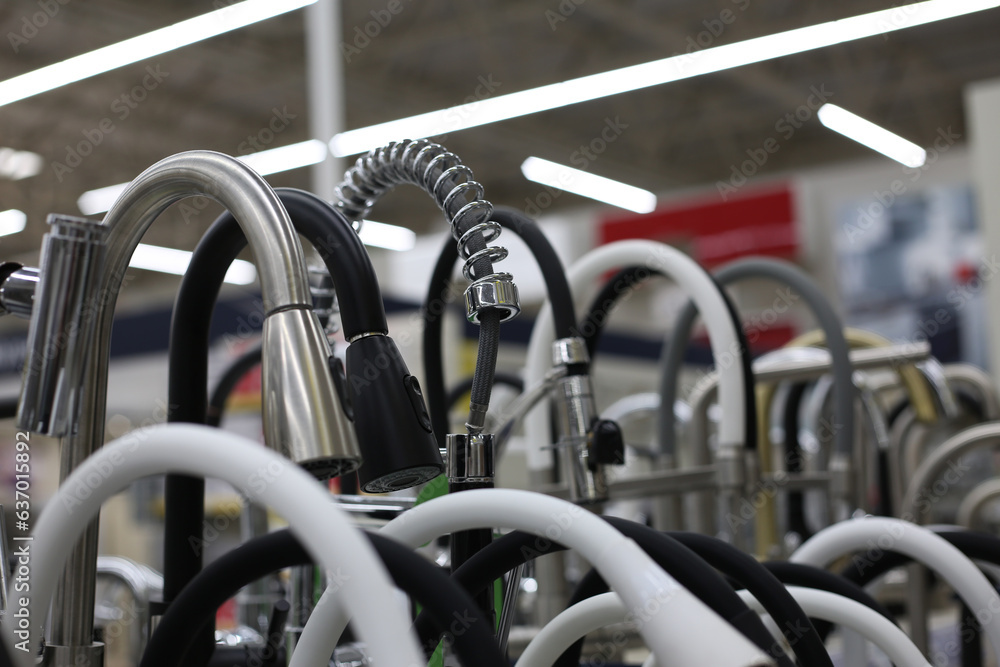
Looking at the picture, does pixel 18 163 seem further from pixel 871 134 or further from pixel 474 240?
pixel 474 240

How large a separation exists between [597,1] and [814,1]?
1.52m

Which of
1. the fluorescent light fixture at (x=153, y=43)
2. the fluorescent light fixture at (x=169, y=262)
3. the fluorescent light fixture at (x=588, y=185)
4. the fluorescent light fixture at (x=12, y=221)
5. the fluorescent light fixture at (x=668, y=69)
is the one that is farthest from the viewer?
the fluorescent light fixture at (x=12, y=221)

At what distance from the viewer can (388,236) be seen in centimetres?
996

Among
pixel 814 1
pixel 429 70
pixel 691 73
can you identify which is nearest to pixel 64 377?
pixel 691 73

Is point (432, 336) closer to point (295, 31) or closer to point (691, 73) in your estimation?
point (691, 73)

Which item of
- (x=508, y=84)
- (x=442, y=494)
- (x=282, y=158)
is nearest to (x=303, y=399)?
(x=442, y=494)

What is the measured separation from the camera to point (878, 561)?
31.8 inches

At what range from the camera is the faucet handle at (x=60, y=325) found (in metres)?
0.51

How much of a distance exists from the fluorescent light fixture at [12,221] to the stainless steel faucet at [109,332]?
10511 mm

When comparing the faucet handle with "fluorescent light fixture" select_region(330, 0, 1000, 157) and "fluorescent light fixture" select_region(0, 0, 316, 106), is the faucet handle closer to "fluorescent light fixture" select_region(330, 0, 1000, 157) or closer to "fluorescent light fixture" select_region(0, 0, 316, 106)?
"fluorescent light fixture" select_region(0, 0, 316, 106)

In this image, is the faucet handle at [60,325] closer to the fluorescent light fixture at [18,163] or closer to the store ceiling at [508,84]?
the store ceiling at [508,84]

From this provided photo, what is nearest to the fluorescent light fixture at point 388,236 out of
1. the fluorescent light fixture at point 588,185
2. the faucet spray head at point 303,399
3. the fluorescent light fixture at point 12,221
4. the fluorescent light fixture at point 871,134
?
the fluorescent light fixture at point 588,185

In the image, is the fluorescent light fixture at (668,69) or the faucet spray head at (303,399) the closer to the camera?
the faucet spray head at (303,399)

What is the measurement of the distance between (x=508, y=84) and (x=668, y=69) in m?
1.80
